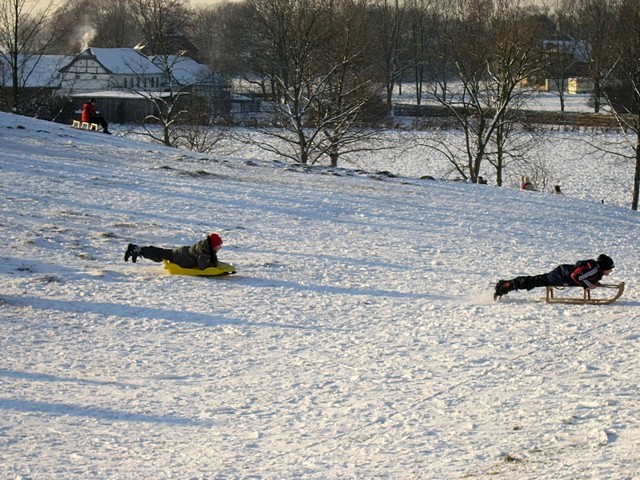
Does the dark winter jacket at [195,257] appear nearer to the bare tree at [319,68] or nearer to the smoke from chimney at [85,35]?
the bare tree at [319,68]

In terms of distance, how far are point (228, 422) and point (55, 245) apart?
697cm

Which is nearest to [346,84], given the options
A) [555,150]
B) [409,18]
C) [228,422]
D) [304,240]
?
[555,150]

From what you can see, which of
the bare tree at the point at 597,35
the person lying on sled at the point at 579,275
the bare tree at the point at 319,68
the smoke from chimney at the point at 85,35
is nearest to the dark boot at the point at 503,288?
the person lying on sled at the point at 579,275

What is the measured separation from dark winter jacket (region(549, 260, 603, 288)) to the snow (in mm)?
334

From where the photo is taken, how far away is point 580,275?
10.3 metres

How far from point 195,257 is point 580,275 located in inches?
187

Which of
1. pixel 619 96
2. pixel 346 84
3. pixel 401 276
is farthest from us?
pixel 619 96

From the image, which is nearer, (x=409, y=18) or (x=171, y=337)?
(x=171, y=337)

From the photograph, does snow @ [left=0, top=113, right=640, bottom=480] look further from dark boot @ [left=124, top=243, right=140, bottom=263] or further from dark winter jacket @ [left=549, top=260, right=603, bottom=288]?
dark winter jacket @ [left=549, top=260, right=603, bottom=288]

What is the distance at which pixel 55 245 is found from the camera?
513 inches

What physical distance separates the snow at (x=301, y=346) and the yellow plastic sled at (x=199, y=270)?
0.39 feet

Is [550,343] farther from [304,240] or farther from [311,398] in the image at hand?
[304,240]

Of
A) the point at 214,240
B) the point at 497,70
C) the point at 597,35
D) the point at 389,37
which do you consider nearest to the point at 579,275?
the point at 214,240

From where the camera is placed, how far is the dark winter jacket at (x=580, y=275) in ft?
33.7
